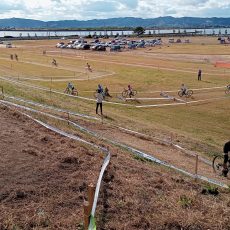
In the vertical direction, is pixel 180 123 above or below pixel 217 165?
below

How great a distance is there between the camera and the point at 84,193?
9.59m

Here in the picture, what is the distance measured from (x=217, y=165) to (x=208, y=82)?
3552 centimetres

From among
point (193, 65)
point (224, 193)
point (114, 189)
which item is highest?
point (114, 189)

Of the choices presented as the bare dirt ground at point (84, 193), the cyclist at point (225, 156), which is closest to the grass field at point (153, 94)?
the cyclist at point (225, 156)

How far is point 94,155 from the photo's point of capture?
40.9 feet

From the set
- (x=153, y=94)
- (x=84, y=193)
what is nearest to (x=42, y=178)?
(x=84, y=193)

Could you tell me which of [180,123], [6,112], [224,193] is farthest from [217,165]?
[180,123]

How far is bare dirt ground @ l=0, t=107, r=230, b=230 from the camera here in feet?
27.9

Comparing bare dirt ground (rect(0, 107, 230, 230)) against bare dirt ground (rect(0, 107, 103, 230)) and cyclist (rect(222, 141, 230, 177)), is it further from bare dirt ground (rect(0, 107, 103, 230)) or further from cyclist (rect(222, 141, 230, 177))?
cyclist (rect(222, 141, 230, 177))

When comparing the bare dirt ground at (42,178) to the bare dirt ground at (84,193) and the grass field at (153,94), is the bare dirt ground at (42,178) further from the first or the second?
Answer: the grass field at (153,94)

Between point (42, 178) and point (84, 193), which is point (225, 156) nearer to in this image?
point (84, 193)

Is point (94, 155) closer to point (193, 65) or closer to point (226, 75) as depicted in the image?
point (226, 75)

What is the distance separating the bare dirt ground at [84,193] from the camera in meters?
8.49

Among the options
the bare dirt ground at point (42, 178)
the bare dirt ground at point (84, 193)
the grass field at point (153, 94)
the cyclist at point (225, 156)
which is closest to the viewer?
the bare dirt ground at point (42, 178)
